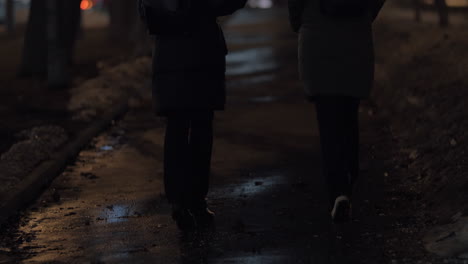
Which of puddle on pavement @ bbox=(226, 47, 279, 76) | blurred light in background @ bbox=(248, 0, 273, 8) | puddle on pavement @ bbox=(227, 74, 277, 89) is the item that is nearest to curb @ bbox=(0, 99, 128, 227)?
puddle on pavement @ bbox=(227, 74, 277, 89)

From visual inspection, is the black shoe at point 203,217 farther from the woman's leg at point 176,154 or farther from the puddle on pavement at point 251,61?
the puddle on pavement at point 251,61

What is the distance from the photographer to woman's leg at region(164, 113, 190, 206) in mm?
6922

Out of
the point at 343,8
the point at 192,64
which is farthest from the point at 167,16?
the point at 343,8

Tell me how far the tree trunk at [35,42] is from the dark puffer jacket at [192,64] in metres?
13.4

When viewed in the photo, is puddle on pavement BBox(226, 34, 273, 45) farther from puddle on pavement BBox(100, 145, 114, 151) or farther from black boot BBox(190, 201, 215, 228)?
black boot BBox(190, 201, 215, 228)

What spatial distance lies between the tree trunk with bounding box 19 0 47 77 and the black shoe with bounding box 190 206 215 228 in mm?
13348

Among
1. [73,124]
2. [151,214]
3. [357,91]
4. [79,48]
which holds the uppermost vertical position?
[357,91]

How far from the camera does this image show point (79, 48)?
101 ft

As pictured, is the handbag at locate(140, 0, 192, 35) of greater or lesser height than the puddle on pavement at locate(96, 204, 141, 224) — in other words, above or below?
above

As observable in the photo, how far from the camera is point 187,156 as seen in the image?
22.9ft

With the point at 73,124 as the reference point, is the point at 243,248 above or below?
above

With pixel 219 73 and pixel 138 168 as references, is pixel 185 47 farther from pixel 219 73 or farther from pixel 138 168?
pixel 138 168

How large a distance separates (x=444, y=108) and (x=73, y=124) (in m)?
4.29

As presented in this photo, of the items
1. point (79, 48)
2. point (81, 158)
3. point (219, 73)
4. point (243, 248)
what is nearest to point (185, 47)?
point (219, 73)
